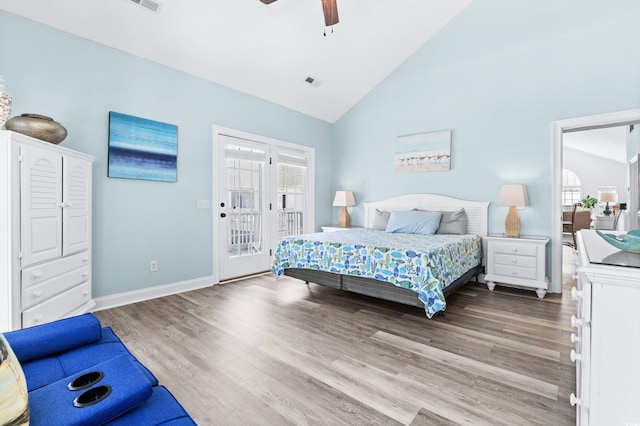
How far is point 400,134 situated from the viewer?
15.9 ft

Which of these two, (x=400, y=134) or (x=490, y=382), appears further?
(x=400, y=134)

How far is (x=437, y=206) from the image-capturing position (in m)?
4.45

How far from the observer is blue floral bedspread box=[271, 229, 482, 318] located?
2.56 metres

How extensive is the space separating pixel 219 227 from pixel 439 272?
9.17 ft

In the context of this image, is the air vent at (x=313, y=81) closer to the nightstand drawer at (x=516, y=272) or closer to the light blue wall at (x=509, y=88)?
the light blue wall at (x=509, y=88)

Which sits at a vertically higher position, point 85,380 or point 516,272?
point 85,380

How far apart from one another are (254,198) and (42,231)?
2.62 metres

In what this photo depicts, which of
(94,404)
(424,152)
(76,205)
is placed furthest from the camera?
(424,152)

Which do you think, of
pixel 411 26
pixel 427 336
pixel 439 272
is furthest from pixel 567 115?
pixel 427 336

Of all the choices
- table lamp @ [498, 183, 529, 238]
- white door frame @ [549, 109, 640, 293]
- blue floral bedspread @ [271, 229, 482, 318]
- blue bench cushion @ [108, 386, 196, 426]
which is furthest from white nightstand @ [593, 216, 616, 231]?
blue bench cushion @ [108, 386, 196, 426]

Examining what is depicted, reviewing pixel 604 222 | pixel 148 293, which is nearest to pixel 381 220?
pixel 148 293

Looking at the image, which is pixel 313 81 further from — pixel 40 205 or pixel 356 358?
pixel 356 358

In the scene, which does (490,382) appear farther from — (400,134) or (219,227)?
(400,134)

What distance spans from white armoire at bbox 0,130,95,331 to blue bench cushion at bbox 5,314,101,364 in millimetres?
1016
